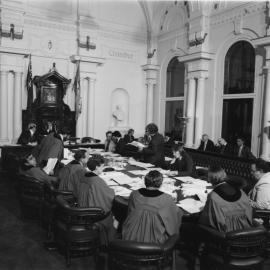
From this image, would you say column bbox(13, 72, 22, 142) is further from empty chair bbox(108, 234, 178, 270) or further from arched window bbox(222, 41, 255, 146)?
empty chair bbox(108, 234, 178, 270)

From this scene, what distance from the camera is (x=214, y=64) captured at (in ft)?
36.1

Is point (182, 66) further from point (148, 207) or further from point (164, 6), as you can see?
point (148, 207)

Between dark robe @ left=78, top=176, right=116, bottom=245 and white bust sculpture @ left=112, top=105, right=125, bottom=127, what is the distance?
384 inches

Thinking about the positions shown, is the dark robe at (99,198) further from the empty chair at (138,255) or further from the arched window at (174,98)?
the arched window at (174,98)

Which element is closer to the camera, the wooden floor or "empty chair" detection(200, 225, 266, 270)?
"empty chair" detection(200, 225, 266, 270)

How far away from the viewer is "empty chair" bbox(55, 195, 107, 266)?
357 centimetres

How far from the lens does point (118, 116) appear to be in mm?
13594

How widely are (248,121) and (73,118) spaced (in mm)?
6335

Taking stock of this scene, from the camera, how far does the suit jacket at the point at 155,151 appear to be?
6760 mm

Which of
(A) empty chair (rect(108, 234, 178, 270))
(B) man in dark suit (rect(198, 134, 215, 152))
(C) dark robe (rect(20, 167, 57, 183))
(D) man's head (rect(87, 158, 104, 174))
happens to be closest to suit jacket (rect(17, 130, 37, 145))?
(C) dark robe (rect(20, 167, 57, 183))

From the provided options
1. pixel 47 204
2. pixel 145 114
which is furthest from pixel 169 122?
pixel 47 204

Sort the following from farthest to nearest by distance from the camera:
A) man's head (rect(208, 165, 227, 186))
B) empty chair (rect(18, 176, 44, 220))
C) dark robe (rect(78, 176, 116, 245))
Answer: empty chair (rect(18, 176, 44, 220)) → dark robe (rect(78, 176, 116, 245)) → man's head (rect(208, 165, 227, 186))

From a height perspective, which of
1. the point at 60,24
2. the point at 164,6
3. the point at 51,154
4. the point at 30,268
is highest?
the point at 164,6

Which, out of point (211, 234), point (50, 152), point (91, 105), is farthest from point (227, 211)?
point (91, 105)
